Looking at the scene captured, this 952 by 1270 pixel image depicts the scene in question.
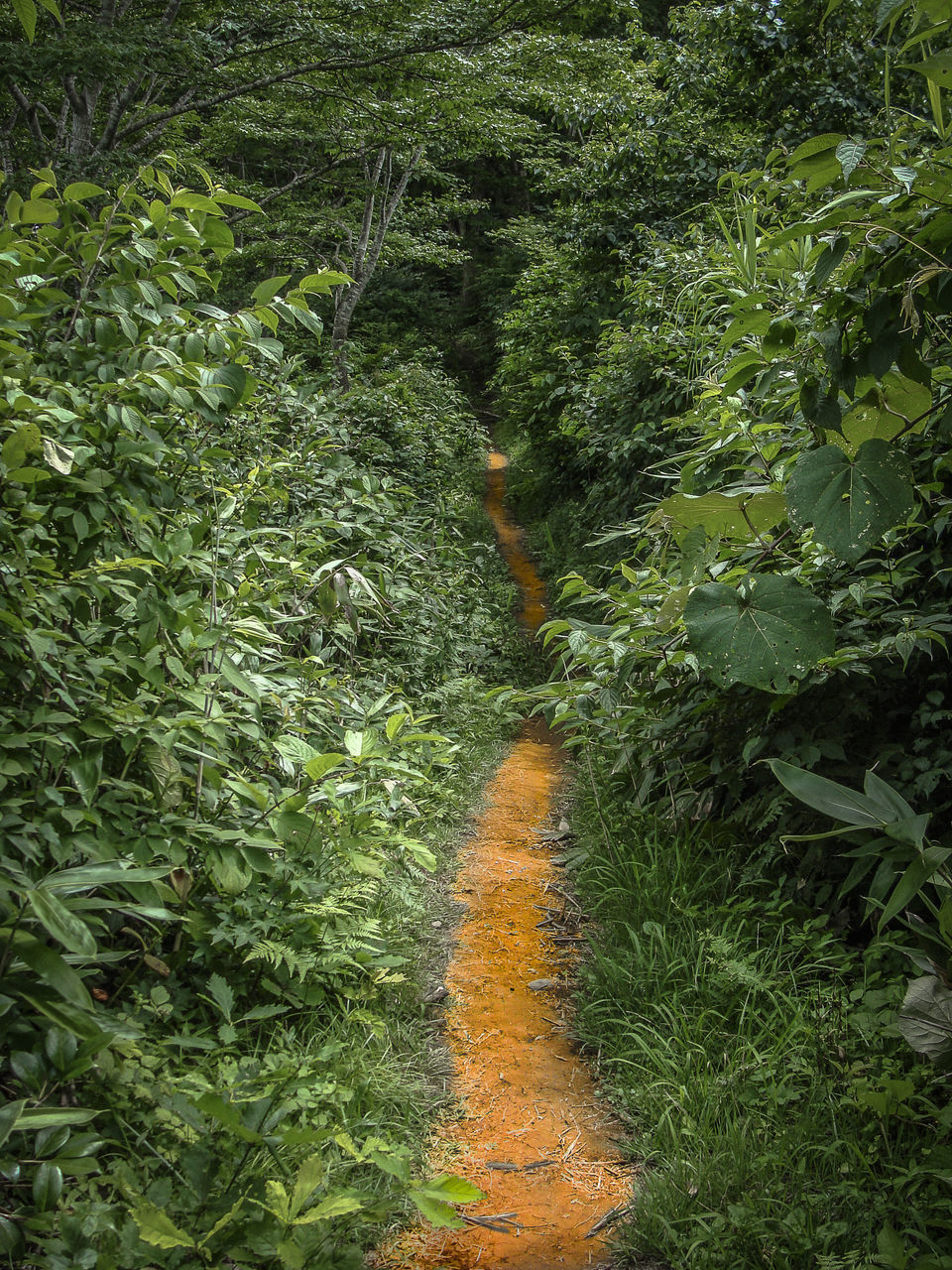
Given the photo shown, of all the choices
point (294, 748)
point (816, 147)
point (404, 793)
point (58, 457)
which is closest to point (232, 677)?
point (294, 748)

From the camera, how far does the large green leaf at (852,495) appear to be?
5.45 ft

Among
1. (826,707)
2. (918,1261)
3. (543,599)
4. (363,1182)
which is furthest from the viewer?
(543,599)

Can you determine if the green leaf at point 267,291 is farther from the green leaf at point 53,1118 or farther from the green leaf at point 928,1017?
the green leaf at point 928,1017

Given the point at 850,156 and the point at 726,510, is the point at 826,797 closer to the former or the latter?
the point at 726,510

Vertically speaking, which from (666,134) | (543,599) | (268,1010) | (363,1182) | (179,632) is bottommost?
(543,599)

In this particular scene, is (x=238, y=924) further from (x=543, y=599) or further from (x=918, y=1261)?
(x=543, y=599)

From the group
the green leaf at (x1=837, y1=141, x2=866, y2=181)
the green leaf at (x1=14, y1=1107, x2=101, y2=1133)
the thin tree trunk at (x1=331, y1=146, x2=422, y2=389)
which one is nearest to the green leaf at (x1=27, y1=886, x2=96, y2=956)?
the green leaf at (x1=14, y1=1107, x2=101, y2=1133)

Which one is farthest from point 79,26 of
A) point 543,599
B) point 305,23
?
point 543,599

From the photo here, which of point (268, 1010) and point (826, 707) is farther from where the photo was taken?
point (826, 707)

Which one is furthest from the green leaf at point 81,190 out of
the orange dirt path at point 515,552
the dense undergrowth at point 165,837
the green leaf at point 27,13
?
the orange dirt path at point 515,552

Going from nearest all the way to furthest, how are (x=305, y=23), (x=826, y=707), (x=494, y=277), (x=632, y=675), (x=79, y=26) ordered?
(x=826, y=707)
(x=632, y=675)
(x=79, y=26)
(x=305, y=23)
(x=494, y=277)

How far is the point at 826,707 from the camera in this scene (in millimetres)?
2980

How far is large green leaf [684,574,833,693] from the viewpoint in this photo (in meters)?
1.80

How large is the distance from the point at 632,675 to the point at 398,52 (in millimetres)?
5955
